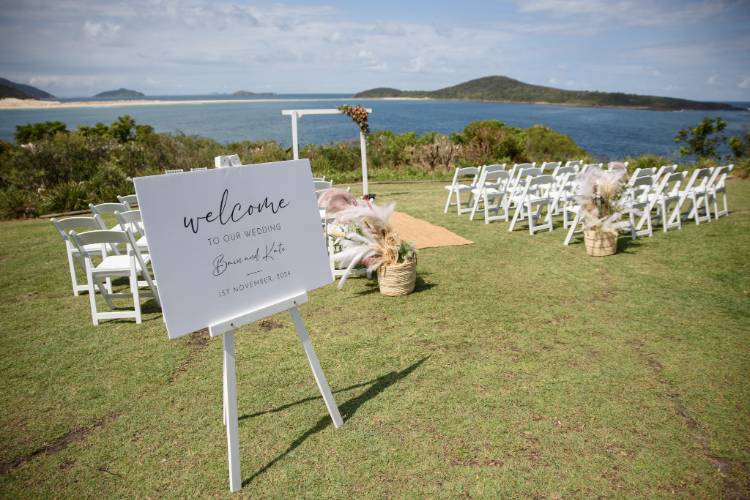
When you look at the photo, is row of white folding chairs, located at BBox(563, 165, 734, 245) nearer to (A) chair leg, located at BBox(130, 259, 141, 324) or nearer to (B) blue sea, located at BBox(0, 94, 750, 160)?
(A) chair leg, located at BBox(130, 259, 141, 324)

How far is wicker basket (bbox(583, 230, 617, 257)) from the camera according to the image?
6.85m

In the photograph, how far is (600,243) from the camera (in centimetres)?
688

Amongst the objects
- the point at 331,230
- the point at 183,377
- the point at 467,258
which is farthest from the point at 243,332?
the point at 467,258

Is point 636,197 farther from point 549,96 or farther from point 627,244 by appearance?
point 549,96

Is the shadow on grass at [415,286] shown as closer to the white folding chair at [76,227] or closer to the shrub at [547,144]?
the white folding chair at [76,227]

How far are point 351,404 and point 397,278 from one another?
221cm

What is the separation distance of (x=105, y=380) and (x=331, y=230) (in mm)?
2919

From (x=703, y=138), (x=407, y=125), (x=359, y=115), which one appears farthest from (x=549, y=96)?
(x=359, y=115)

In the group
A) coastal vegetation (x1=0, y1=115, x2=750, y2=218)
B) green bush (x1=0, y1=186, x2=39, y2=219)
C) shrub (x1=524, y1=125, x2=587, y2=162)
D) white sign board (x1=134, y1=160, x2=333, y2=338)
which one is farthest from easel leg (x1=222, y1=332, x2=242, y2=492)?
shrub (x1=524, y1=125, x2=587, y2=162)

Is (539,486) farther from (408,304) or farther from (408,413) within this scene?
(408,304)

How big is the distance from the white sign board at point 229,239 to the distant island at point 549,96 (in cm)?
16351

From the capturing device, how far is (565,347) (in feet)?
13.6

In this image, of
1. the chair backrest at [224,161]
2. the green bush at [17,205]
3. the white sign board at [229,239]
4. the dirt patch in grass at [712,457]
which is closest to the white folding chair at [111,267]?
the chair backrest at [224,161]

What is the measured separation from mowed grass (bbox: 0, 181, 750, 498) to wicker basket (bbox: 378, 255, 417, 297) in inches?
6.2
